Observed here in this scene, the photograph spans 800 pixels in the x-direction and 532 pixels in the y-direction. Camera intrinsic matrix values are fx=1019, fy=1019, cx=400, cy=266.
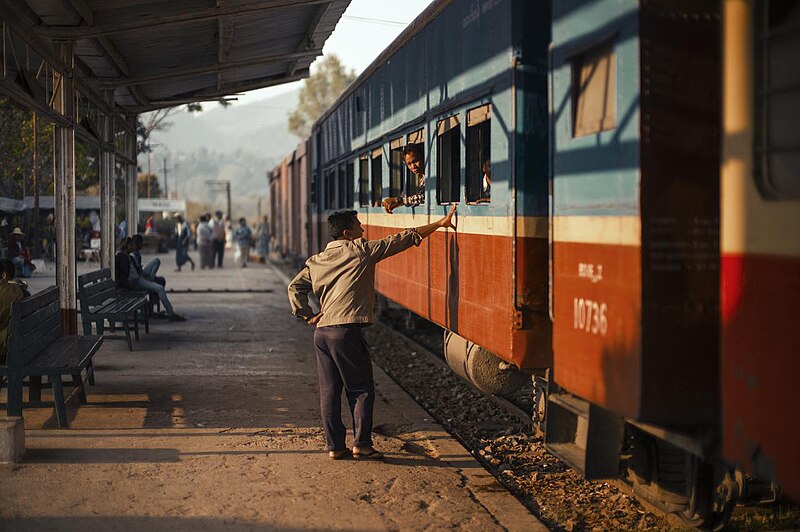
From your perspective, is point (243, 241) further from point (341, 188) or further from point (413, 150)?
point (413, 150)

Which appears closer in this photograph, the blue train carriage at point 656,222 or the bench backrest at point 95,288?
the blue train carriage at point 656,222

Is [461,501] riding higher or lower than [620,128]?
lower

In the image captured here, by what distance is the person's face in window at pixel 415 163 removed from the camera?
30.9 feet

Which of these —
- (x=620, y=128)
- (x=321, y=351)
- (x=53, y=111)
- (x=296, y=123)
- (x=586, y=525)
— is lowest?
(x=586, y=525)

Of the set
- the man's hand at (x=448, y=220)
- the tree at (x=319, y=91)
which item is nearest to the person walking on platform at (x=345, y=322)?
the man's hand at (x=448, y=220)

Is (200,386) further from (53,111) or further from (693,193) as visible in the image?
(693,193)

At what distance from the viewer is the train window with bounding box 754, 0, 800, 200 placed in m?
3.88

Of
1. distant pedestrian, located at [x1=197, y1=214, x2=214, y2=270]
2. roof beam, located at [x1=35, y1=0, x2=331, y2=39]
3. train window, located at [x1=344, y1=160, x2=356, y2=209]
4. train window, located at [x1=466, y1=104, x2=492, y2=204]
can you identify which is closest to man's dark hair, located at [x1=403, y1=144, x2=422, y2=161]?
train window, located at [x1=466, y1=104, x2=492, y2=204]

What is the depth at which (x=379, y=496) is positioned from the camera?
636 cm

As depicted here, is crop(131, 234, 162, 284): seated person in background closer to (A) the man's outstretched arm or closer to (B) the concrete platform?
(B) the concrete platform

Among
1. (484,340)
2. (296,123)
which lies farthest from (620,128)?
(296,123)

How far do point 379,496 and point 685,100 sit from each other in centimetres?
312

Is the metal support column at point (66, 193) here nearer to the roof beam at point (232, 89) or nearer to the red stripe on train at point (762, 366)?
the roof beam at point (232, 89)

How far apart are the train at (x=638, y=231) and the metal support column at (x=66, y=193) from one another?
13.2 feet
